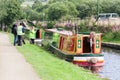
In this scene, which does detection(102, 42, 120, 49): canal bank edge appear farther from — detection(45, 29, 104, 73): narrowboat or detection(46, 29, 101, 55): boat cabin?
detection(46, 29, 101, 55): boat cabin

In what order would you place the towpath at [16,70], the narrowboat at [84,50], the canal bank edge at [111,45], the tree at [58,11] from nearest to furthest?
the towpath at [16,70]
the narrowboat at [84,50]
the canal bank edge at [111,45]
the tree at [58,11]

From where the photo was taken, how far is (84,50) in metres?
29.6

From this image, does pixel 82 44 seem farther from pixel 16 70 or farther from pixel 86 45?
pixel 16 70

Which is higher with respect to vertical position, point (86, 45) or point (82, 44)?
point (82, 44)

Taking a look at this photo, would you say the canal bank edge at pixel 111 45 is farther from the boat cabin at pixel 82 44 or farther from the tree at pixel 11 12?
the tree at pixel 11 12

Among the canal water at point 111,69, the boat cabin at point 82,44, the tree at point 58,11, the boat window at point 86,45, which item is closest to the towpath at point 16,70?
the canal water at point 111,69

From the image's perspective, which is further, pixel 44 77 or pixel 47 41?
pixel 47 41

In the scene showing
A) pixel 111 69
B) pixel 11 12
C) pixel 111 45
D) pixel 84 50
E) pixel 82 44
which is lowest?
pixel 111 45

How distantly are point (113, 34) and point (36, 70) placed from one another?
103 ft

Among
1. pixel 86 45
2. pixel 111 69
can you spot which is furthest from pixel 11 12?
pixel 111 69

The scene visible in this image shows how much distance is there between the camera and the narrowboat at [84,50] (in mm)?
27078

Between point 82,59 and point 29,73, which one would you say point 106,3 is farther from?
point 29,73

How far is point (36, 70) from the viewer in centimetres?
1791

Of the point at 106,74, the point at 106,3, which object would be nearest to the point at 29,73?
the point at 106,74
